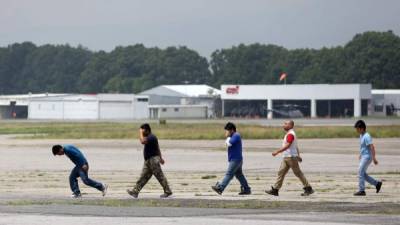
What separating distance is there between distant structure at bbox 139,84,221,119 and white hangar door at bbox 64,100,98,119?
24.7 ft

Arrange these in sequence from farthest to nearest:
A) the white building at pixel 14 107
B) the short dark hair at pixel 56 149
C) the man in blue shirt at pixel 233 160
→ the white building at pixel 14 107, the man in blue shirt at pixel 233 160, the short dark hair at pixel 56 149

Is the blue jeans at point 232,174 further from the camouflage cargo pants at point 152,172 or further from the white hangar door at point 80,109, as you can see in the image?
the white hangar door at point 80,109

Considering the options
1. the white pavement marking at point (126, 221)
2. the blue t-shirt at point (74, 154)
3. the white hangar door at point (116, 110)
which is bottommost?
the white pavement marking at point (126, 221)

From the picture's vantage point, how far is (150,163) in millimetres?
28562

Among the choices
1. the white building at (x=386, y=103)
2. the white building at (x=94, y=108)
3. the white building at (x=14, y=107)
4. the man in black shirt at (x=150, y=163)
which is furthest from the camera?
the white building at (x=14, y=107)

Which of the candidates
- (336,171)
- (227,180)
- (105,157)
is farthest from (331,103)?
(227,180)

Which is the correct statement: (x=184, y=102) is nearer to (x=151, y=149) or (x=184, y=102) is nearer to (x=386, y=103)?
(x=386, y=103)

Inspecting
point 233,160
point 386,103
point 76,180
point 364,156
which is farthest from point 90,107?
point 364,156

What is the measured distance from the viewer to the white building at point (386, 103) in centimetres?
15025

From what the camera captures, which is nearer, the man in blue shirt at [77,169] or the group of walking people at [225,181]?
the group of walking people at [225,181]

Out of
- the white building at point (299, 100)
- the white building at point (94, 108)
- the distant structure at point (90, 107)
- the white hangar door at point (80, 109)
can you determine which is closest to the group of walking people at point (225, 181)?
the white building at point (299, 100)

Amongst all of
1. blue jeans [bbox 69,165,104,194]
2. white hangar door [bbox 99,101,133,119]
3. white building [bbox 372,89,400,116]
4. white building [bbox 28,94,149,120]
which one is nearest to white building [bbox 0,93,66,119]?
white building [bbox 28,94,149,120]

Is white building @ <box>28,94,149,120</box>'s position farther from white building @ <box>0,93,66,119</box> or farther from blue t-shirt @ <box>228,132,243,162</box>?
blue t-shirt @ <box>228,132,243,162</box>

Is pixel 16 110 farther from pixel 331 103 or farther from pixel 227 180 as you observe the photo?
pixel 227 180
